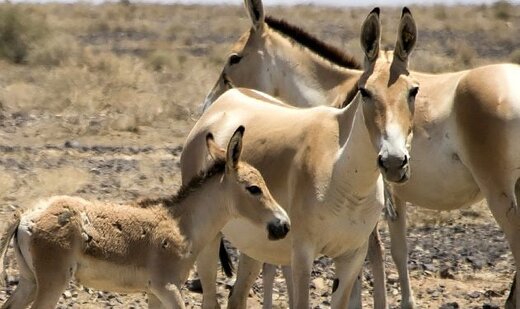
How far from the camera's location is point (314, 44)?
36.5ft

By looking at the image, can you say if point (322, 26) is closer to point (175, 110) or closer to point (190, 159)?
point (175, 110)

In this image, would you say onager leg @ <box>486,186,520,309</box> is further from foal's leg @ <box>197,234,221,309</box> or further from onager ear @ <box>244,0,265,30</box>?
onager ear @ <box>244,0,265,30</box>

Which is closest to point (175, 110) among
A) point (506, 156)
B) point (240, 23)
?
point (506, 156)

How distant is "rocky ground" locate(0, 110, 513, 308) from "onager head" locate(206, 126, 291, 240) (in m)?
2.38

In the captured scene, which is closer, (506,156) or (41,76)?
(506,156)

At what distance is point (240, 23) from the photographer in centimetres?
6819

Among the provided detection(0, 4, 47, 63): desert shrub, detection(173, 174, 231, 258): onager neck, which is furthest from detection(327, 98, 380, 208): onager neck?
detection(0, 4, 47, 63): desert shrub

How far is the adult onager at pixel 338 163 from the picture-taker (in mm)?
7891

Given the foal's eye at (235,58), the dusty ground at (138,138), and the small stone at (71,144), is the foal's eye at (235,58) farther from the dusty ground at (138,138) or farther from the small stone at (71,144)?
the small stone at (71,144)

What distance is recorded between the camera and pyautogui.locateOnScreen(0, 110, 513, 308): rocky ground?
11.4m

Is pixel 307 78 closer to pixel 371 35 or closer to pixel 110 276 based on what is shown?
pixel 371 35

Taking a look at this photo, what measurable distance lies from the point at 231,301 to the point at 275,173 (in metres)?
1.50

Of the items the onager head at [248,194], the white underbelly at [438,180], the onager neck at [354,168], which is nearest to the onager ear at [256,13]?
the white underbelly at [438,180]

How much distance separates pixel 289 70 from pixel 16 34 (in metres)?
29.1
